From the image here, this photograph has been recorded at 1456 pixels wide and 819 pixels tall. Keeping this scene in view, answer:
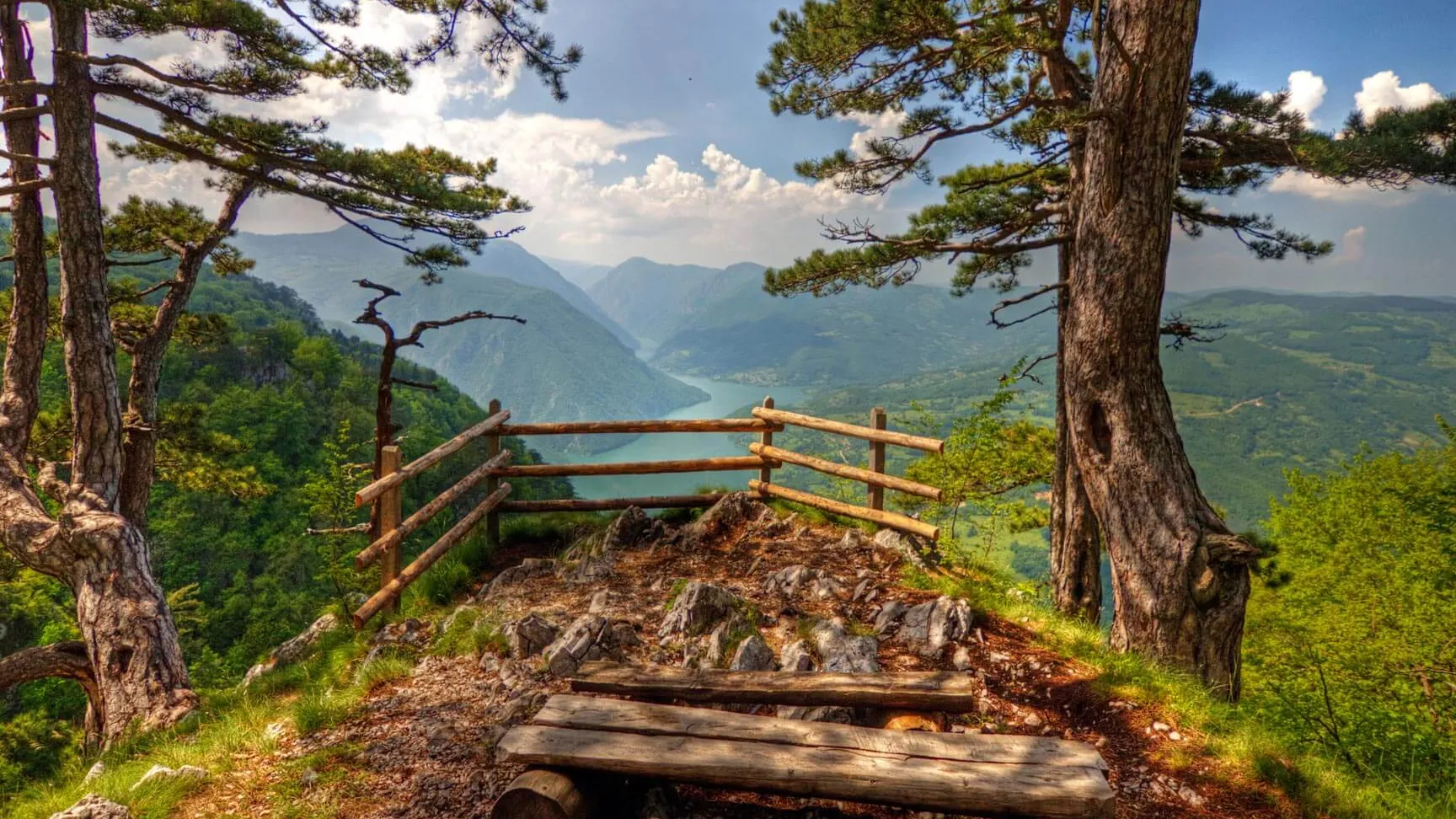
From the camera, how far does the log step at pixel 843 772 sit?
7.61 ft

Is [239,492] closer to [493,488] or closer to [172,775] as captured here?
[493,488]

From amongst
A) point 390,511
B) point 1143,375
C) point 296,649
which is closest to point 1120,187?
point 1143,375

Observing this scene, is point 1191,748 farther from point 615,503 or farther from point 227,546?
point 227,546

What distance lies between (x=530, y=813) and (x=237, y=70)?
26.8 ft

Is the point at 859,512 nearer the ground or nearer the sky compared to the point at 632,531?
nearer the sky

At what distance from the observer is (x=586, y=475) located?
760cm

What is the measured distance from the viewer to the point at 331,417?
46.0 meters

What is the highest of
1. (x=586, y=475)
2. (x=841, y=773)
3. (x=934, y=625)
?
(x=586, y=475)

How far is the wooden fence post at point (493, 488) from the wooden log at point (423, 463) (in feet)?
0.40

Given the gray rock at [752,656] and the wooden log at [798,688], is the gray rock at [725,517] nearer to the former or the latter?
the gray rock at [752,656]

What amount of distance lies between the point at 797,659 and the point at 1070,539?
5074mm

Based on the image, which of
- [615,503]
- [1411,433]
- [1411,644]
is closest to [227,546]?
[615,503]

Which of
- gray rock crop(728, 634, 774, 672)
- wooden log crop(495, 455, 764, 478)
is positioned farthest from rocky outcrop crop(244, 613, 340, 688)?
gray rock crop(728, 634, 774, 672)

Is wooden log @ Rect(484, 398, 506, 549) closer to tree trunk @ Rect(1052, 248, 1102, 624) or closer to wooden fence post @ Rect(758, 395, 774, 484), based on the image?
wooden fence post @ Rect(758, 395, 774, 484)
